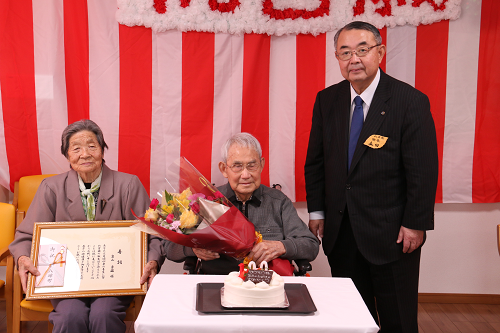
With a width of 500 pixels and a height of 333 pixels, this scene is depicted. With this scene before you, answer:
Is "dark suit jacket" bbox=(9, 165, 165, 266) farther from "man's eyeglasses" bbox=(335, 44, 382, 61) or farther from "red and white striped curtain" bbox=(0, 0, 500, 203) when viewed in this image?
"man's eyeglasses" bbox=(335, 44, 382, 61)

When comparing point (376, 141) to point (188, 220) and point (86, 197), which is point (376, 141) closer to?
point (188, 220)

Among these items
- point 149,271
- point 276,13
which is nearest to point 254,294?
point 149,271

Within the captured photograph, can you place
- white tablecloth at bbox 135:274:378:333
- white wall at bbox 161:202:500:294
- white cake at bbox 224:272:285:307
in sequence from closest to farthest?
1. white tablecloth at bbox 135:274:378:333
2. white cake at bbox 224:272:285:307
3. white wall at bbox 161:202:500:294

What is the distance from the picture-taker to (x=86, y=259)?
215 centimetres

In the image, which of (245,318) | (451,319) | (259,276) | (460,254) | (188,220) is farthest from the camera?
(460,254)

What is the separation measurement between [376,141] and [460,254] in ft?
6.13

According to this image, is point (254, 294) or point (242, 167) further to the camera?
point (242, 167)

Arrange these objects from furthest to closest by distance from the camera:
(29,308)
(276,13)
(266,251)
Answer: (276,13)
(29,308)
(266,251)

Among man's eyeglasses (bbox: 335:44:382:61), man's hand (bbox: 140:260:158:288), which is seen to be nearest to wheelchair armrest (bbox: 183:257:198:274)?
man's hand (bbox: 140:260:158:288)

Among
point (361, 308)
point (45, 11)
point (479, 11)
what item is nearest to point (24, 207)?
point (45, 11)

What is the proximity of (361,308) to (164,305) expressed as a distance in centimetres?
70

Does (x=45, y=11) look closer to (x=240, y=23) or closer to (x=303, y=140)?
(x=240, y=23)

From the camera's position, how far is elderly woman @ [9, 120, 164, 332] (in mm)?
2240

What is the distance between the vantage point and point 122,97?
3.01 m
